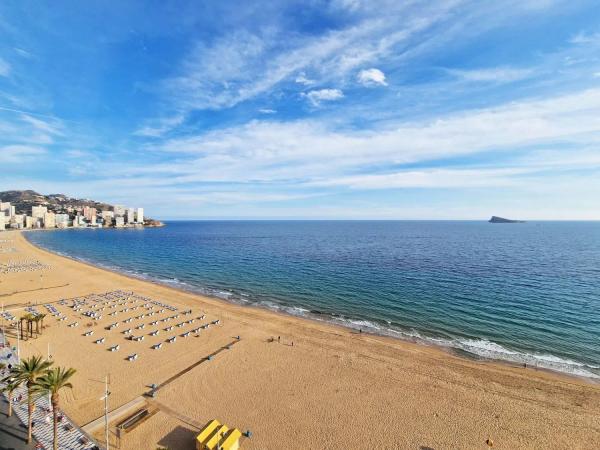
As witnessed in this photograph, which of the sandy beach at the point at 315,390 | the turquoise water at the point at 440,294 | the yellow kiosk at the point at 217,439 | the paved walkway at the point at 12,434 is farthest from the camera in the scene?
the turquoise water at the point at 440,294

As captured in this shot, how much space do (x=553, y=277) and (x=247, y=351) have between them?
65.7 m

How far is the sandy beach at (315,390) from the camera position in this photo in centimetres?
1905

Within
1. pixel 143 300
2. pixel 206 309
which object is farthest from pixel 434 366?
pixel 143 300

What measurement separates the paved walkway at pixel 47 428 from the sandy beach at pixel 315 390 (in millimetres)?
929

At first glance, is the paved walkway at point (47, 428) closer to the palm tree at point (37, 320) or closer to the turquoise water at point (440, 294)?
the palm tree at point (37, 320)

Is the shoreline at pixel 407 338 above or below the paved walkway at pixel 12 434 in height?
below

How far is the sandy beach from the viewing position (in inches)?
750

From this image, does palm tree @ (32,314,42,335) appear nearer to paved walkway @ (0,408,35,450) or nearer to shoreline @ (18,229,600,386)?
paved walkway @ (0,408,35,450)

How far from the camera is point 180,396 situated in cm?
2242

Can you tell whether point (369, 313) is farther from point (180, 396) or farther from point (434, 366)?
point (180, 396)

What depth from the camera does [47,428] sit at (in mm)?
17641

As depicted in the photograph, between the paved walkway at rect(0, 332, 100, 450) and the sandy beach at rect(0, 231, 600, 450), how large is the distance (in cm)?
93

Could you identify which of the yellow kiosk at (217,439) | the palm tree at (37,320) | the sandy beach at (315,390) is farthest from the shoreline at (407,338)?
the yellow kiosk at (217,439)

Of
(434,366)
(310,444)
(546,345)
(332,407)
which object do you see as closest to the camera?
Answer: (310,444)
